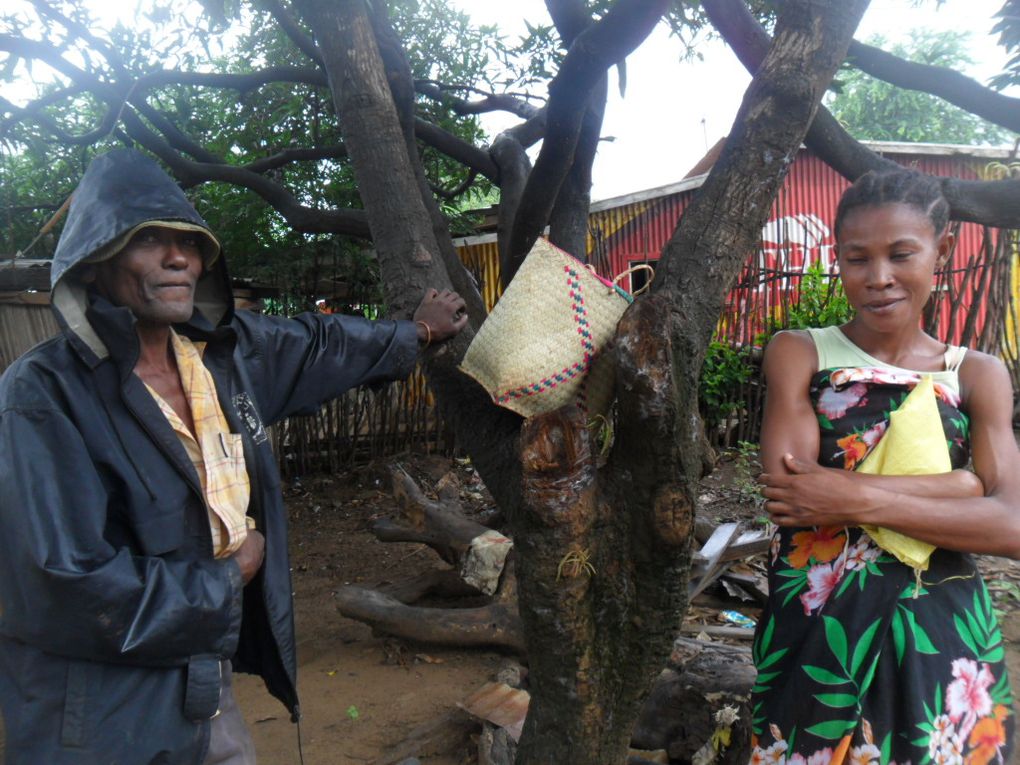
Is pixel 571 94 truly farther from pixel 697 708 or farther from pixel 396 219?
pixel 697 708

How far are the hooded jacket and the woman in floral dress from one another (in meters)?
1.25

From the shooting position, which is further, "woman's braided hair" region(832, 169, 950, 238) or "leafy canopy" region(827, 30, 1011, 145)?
"leafy canopy" region(827, 30, 1011, 145)

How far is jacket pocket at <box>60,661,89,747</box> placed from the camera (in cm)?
149

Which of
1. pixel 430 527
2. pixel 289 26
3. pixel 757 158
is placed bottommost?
pixel 430 527

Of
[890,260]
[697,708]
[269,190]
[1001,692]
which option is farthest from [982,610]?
[269,190]

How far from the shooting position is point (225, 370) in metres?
1.92

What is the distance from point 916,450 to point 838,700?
0.55 metres

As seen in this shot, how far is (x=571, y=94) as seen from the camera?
3688 mm

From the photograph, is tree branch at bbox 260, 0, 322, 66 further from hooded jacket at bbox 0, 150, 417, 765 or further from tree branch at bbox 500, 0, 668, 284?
hooded jacket at bbox 0, 150, 417, 765

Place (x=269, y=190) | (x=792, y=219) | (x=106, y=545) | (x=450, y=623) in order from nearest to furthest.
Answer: (x=106, y=545)
(x=450, y=623)
(x=269, y=190)
(x=792, y=219)

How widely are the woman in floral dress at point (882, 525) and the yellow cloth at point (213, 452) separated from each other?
1.26 m

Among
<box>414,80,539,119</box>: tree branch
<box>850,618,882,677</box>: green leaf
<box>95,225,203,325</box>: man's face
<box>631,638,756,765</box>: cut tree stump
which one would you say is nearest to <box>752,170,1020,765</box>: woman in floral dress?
<box>850,618,882,677</box>: green leaf

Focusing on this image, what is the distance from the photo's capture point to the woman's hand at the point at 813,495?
1.50 meters

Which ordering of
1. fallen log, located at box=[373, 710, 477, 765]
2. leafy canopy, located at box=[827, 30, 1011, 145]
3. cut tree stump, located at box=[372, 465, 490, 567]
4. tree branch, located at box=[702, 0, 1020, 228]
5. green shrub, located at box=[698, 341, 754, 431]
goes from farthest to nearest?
1. leafy canopy, located at box=[827, 30, 1011, 145]
2. green shrub, located at box=[698, 341, 754, 431]
3. cut tree stump, located at box=[372, 465, 490, 567]
4. tree branch, located at box=[702, 0, 1020, 228]
5. fallen log, located at box=[373, 710, 477, 765]
